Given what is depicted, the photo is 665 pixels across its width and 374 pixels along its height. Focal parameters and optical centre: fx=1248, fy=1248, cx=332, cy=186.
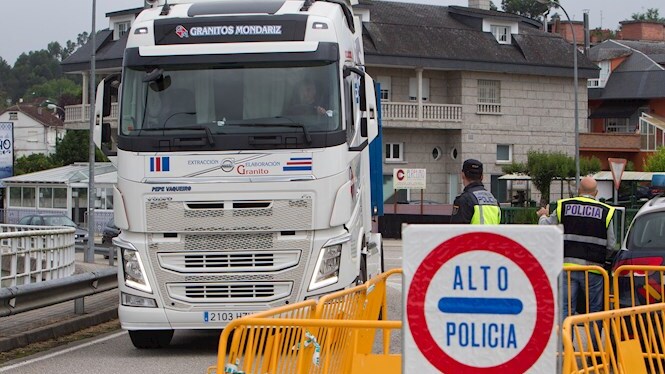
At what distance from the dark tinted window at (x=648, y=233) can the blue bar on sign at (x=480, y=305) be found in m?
6.78

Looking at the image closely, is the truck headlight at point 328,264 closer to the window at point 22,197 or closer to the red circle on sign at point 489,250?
the red circle on sign at point 489,250

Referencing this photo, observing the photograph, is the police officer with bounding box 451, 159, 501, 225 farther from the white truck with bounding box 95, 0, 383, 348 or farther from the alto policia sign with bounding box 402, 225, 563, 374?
the alto policia sign with bounding box 402, 225, 563, 374

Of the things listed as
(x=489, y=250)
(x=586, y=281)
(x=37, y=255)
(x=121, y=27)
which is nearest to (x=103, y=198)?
(x=121, y=27)

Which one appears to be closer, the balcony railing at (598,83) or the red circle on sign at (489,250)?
the red circle on sign at (489,250)

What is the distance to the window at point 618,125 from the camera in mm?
78375

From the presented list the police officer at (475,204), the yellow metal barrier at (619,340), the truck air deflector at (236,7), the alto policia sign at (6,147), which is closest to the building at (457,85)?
the alto policia sign at (6,147)

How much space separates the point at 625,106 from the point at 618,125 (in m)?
1.33

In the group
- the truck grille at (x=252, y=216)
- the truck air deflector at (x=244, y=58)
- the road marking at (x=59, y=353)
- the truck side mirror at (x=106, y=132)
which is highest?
the truck air deflector at (x=244, y=58)

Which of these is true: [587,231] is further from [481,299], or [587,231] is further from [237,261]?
[481,299]

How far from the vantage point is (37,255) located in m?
20.7

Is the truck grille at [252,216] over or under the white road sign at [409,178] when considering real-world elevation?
under

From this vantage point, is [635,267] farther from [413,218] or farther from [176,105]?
[413,218]

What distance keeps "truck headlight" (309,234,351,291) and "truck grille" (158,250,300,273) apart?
0.24 m

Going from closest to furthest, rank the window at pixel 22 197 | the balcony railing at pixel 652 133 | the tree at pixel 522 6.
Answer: the window at pixel 22 197 → the balcony railing at pixel 652 133 → the tree at pixel 522 6
